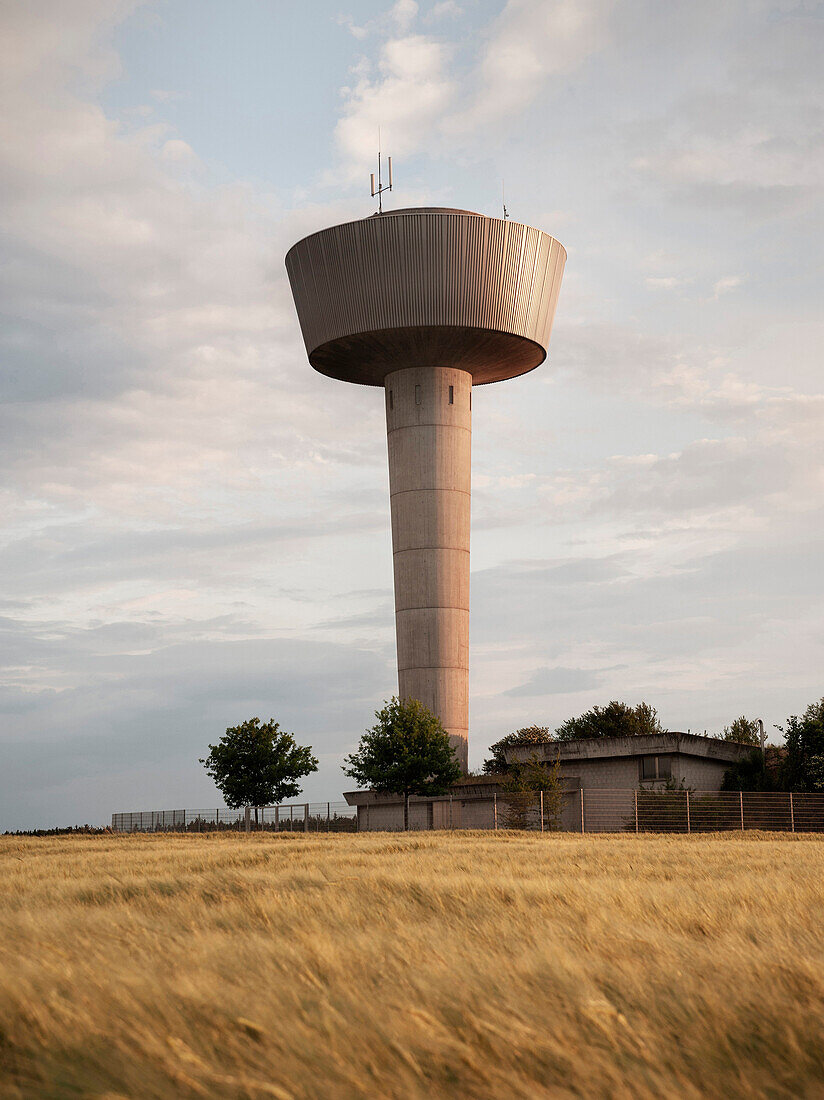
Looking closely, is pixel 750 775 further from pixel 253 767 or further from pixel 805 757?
pixel 253 767

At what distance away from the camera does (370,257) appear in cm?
5778

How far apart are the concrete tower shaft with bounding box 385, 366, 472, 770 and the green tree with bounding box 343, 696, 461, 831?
4.46 metres

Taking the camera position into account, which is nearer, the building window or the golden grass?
the golden grass

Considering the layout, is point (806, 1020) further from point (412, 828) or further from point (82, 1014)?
point (412, 828)

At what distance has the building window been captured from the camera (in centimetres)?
5084

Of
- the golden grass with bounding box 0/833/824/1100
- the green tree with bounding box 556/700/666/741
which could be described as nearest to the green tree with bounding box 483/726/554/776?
the green tree with bounding box 556/700/666/741

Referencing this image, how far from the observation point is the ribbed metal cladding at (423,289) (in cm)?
5719

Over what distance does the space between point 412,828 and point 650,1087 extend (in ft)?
173

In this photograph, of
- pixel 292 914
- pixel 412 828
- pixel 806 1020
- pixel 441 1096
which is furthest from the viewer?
pixel 412 828

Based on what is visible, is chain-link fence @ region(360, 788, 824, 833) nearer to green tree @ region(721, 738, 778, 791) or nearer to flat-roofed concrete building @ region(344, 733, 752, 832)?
flat-roofed concrete building @ region(344, 733, 752, 832)

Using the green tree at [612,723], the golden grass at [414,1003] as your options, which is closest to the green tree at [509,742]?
the green tree at [612,723]

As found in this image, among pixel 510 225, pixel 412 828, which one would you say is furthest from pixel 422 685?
pixel 510 225

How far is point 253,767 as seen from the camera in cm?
5728

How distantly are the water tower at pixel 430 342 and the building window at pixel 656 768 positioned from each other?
10712 millimetres
